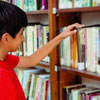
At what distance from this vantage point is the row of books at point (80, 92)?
155 centimetres

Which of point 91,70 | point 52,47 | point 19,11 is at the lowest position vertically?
point 91,70

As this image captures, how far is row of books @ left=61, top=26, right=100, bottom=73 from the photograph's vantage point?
146cm

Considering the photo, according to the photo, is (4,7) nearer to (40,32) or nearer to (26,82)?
(40,32)

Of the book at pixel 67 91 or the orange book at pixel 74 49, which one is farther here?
the book at pixel 67 91

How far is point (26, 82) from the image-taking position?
2.12 metres

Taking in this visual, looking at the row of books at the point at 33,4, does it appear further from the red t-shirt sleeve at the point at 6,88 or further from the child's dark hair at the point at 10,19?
the red t-shirt sleeve at the point at 6,88

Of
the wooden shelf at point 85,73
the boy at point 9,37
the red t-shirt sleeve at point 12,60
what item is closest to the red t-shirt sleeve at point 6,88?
the boy at point 9,37

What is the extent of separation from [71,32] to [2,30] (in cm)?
49

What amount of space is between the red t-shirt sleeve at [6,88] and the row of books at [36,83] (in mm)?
702

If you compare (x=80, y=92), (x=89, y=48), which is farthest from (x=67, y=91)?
(x=89, y=48)

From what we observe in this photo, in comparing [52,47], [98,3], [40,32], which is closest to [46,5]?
[40,32]

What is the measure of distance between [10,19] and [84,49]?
502 mm

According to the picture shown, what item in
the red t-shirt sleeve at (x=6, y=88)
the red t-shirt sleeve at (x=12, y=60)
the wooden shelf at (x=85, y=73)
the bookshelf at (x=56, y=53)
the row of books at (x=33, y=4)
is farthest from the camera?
the row of books at (x=33, y=4)

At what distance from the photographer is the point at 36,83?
201cm
